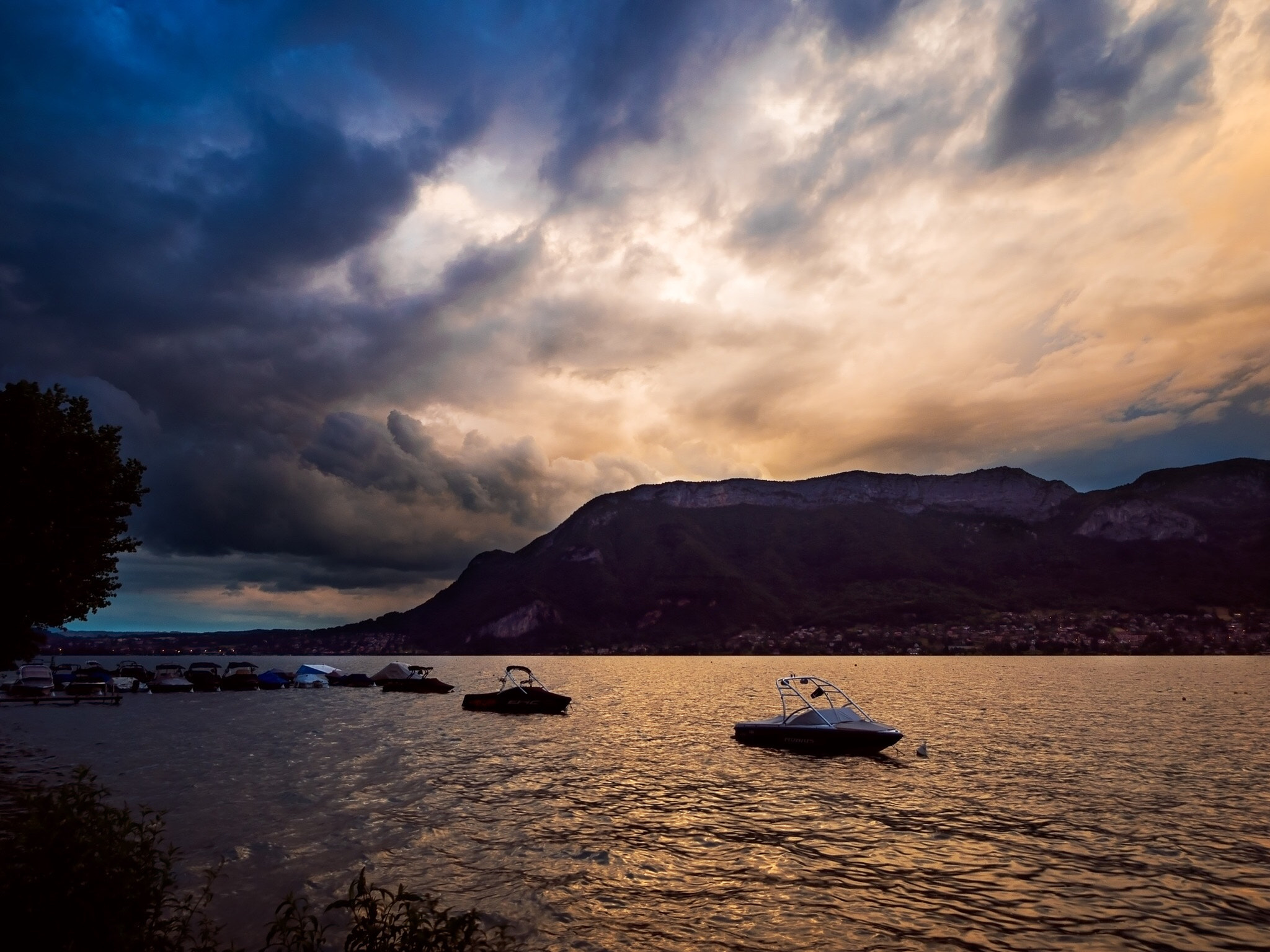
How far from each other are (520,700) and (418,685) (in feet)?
135

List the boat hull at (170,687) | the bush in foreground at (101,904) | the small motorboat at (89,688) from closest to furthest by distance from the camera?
the bush in foreground at (101,904)
the small motorboat at (89,688)
the boat hull at (170,687)

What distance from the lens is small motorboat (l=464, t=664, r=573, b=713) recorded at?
69.4 m

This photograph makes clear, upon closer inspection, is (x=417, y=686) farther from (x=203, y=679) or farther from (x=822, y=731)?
(x=822, y=731)

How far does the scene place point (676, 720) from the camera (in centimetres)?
6450

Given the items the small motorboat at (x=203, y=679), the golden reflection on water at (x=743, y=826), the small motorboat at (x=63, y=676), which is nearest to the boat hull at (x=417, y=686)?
the small motorboat at (x=203, y=679)

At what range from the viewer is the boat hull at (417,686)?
4048 inches

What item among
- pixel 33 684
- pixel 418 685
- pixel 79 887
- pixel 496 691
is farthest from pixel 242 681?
pixel 79 887

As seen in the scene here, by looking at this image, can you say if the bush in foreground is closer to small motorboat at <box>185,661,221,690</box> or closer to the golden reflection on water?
the golden reflection on water

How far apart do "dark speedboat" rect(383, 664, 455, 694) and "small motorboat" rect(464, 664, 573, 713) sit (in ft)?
95.9

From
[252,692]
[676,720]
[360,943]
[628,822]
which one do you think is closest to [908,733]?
[676,720]

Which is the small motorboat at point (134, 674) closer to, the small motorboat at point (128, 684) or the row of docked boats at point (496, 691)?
the row of docked boats at point (496, 691)

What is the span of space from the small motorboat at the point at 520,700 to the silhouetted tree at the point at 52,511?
3760cm

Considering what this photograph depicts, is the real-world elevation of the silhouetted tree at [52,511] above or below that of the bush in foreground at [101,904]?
above

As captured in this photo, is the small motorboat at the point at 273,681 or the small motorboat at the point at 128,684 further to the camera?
the small motorboat at the point at 273,681
